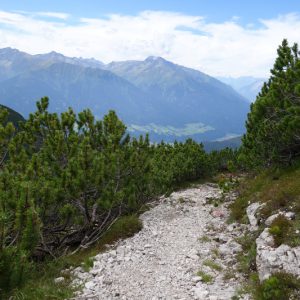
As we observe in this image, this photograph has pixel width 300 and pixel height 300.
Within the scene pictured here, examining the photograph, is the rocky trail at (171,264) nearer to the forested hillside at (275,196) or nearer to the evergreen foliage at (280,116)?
the forested hillside at (275,196)

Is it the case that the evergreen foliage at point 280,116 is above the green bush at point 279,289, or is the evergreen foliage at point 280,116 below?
above

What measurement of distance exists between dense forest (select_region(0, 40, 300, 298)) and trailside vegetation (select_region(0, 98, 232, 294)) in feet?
0.14

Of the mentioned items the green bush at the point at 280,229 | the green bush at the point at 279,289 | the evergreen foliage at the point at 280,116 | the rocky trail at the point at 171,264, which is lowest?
the rocky trail at the point at 171,264

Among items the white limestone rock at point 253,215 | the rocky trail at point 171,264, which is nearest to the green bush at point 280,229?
the rocky trail at point 171,264

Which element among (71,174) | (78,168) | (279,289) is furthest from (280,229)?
(71,174)

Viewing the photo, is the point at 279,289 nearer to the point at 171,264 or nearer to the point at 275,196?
the point at 171,264

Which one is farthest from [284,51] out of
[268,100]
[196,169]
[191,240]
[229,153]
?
[229,153]

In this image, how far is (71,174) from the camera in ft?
47.9

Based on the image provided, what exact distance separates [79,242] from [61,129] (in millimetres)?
5856

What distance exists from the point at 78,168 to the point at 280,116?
43.1 feet

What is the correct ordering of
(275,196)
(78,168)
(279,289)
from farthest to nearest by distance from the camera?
1. (275,196)
2. (78,168)
3. (279,289)

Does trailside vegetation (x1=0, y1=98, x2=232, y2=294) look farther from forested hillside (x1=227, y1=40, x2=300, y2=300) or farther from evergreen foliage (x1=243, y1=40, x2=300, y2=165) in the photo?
evergreen foliage (x1=243, y1=40, x2=300, y2=165)

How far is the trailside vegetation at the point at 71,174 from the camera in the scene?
1344cm

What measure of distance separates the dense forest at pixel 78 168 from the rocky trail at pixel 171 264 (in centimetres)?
220
